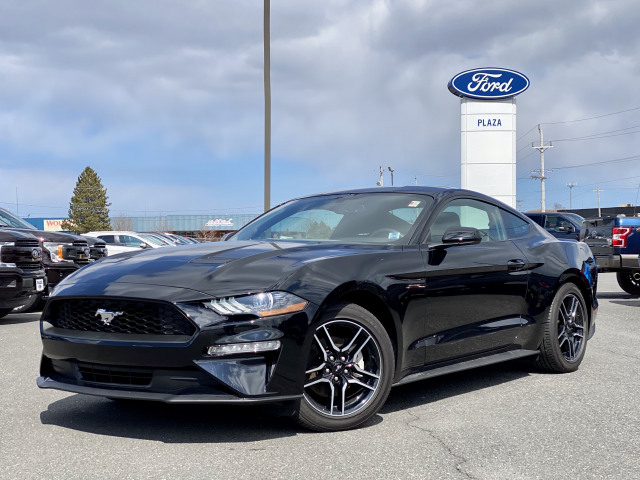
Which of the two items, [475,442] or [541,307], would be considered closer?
[475,442]

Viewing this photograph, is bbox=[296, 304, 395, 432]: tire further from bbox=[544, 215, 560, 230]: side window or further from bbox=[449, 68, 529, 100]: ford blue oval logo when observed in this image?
bbox=[449, 68, 529, 100]: ford blue oval logo

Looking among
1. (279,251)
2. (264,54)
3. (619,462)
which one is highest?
(264,54)

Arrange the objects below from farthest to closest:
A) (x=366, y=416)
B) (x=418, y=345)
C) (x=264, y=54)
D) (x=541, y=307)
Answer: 1. (x=264, y=54)
2. (x=541, y=307)
3. (x=418, y=345)
4. (x=366, y=416)

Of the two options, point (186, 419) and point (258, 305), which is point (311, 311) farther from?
point (186, 419)

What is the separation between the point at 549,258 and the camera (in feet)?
19.7

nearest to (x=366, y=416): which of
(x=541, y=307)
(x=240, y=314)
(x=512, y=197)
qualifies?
(x=240, y=314)

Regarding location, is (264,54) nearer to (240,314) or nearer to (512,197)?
(512,197)

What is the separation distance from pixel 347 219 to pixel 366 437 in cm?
173

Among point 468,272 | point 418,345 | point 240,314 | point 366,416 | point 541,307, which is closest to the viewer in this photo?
point 240,314

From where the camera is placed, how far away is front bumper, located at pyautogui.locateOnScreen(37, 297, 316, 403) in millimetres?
3744

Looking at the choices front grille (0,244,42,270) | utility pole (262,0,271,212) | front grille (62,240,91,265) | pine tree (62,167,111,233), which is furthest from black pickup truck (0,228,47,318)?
pine tree (62,167,111,233)

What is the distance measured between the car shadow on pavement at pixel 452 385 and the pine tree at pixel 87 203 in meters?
87.9

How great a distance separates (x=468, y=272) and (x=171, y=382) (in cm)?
226

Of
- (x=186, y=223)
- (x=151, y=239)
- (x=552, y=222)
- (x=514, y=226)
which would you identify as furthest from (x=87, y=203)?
(x=514, y=226)
